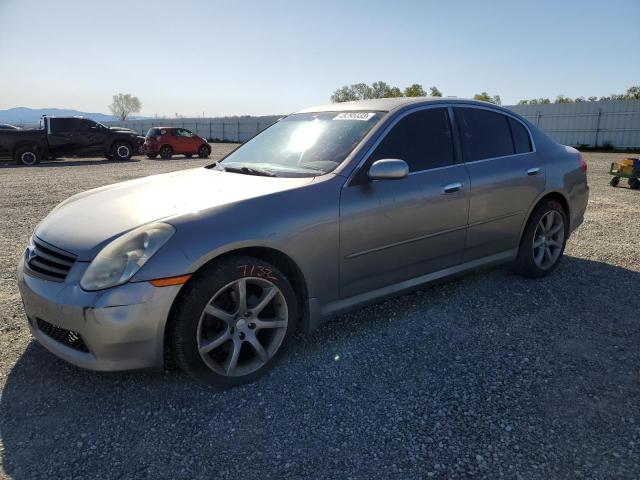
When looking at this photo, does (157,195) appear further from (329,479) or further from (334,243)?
(329,479)

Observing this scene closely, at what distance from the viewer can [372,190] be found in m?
3.09

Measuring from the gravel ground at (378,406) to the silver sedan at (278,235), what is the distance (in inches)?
10.7

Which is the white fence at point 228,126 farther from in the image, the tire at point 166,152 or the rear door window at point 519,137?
the rear door window at point 519,137

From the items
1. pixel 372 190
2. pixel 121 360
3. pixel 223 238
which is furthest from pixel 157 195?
pixel 372 190

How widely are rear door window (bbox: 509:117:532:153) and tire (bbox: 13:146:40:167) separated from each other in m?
17.8

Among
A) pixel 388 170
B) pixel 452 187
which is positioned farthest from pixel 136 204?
pixel 452 187

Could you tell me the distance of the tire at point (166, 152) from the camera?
69.0 ft

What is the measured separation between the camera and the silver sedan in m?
2.41

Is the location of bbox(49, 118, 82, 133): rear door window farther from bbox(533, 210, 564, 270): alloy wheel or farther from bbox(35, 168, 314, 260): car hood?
bbox(533, 210, 564, 270): alloy wheel

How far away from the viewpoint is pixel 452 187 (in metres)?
3.54

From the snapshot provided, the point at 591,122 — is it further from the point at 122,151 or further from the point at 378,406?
the point at 378,406

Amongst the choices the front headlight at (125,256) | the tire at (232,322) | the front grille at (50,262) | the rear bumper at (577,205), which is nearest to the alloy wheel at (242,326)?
the tire at (232,322)

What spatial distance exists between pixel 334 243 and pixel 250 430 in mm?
1182

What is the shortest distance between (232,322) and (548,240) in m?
3.27
